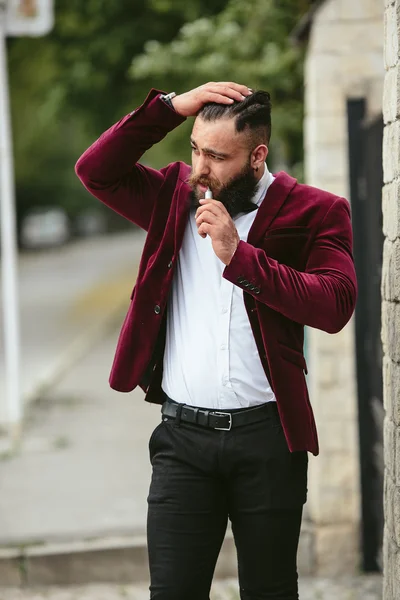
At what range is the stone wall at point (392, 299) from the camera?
313cm

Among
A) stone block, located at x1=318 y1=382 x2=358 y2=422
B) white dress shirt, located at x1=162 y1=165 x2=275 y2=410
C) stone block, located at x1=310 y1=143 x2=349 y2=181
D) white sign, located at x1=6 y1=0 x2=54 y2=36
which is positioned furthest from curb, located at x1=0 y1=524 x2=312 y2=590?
white sign, located at x1=6 y1=0 x2=54 y2=36

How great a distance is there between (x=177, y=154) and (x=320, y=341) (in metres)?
6.78

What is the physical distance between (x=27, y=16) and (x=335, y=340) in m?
4.21

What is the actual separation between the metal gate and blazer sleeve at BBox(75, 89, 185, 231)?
6.40ft

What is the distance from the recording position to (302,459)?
3.18m

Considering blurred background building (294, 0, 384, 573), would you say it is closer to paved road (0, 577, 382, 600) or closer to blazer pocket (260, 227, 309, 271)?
paved road (0, 577, 382, 600)

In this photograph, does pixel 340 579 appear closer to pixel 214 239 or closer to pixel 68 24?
pixel 214 239

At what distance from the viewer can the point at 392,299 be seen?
322 cm

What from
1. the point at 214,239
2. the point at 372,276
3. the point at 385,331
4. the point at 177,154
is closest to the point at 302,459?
the point at 385,331

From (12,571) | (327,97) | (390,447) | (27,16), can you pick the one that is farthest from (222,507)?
(27,16)

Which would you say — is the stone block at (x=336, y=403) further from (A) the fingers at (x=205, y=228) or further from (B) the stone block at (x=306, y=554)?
(A) the fingers at (x=205, y=228)

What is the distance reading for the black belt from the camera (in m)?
3.10

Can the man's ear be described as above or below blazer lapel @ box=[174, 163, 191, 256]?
above

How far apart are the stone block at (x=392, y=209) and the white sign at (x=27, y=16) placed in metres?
5.50
